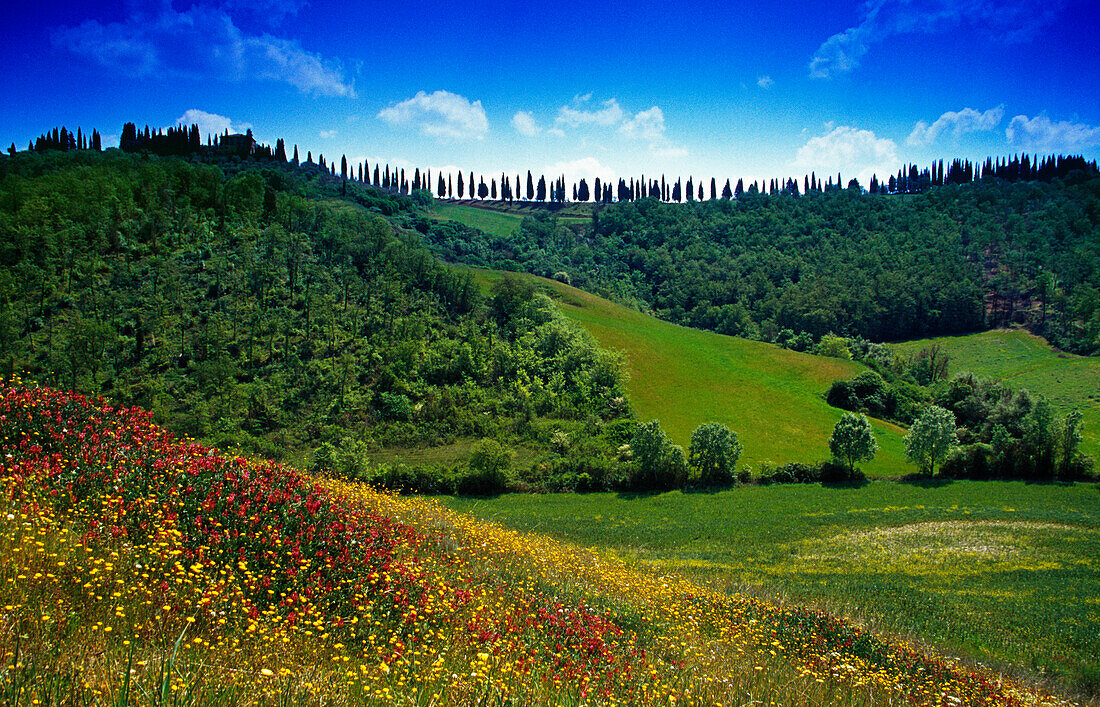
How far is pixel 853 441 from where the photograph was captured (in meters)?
68.2

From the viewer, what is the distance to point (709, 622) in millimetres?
14430

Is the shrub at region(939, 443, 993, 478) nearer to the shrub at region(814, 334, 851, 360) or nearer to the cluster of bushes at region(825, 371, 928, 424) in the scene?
the cluster of bushes at region(825, 371, 928, 424)

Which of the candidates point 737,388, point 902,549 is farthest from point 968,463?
point 902,549

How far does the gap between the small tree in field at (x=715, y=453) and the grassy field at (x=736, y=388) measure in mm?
6737

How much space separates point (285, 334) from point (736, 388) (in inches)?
3018

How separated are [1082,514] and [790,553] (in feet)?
104

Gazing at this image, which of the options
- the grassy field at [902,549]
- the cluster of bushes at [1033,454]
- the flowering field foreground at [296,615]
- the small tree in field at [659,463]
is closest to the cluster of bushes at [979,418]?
the cluster of bushes at [1033,454]

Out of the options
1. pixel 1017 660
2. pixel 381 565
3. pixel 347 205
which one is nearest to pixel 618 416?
pixel 1017 660

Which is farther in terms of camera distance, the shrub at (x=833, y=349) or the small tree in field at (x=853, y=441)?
the shrub at (x=833, y=349)

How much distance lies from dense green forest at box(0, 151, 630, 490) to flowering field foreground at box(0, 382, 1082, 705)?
51138 millimetres

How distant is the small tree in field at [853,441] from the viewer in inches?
2682

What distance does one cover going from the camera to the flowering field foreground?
19.0ft

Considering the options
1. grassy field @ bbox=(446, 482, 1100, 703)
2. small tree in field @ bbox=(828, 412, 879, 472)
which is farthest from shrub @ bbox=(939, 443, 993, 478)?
small tree in field @ bbox=(828, 412, 879, 472)

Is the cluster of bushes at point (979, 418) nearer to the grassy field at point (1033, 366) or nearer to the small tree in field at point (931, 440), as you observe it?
the small tree in field at point (931, 440)
